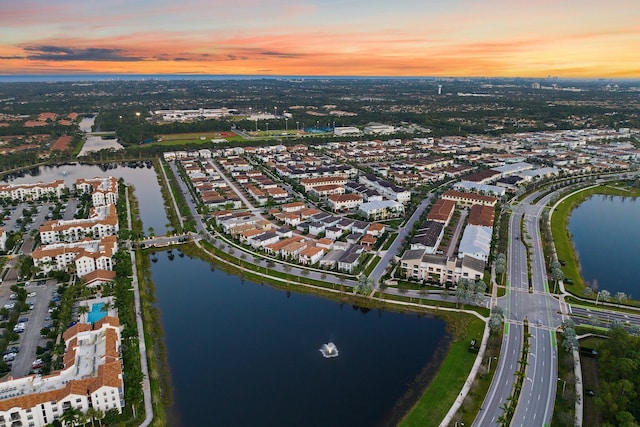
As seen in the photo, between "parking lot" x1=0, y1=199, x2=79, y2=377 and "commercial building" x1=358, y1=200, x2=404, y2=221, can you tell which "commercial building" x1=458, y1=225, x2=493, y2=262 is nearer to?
"commercial building" x1=358, y1=200, x2=404, y2=221

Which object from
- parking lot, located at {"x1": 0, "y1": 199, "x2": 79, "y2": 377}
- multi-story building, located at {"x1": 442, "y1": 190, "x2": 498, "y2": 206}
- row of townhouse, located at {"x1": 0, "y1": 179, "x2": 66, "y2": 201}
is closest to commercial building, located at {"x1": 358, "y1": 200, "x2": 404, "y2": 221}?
multi-story building, located at {"x1": 442, "y1": 190, "x2": 498, "y2": 206}

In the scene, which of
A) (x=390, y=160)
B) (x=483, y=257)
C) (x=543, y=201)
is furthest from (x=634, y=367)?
(x=390, y=160)

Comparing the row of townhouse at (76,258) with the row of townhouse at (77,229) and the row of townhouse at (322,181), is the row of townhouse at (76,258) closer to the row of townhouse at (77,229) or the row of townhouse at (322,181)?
the row of townhouse at (77,229)

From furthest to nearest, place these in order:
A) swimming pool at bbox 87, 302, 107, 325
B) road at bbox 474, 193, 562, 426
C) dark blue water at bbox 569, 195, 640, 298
Answer: dark blue water at bbox 569, 195, 640, 298 < swimming pool at bbox 87, 302, 107, 325 < road at bbox 474, 193, 562, 426

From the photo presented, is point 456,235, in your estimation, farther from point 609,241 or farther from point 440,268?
point 609,241

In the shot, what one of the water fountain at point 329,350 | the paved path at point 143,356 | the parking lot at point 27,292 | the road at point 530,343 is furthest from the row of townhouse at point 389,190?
the parking lot at point 27,292

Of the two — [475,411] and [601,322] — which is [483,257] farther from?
[475,411]
